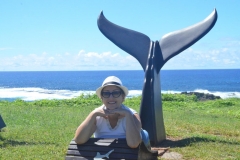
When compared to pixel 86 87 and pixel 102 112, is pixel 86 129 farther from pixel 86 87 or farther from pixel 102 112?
pixel 86 87

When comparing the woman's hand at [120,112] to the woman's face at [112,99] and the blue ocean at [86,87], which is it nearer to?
the woman's face at [112,99]

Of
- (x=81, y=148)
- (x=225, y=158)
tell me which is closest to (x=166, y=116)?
(x=225, y=158)

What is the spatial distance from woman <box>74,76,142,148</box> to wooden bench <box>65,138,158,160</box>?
0.06m

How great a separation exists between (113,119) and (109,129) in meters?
0.13

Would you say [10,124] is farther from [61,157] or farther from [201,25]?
[201,25]

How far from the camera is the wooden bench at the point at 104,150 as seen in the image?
3.98m

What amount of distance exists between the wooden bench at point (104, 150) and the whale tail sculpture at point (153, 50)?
11.7ft

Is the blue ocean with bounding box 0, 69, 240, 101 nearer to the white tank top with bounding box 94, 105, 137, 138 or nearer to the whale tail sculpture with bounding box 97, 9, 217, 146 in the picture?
the whale tail sculpture with bounding box 97, 9, 217, 146

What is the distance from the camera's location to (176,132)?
29.8 feet

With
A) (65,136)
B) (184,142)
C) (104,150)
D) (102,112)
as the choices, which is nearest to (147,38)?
(184,142)

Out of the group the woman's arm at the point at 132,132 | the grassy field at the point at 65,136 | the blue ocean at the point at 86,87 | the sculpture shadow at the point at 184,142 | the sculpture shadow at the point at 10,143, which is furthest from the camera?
the blue ocean at the point at 86,87

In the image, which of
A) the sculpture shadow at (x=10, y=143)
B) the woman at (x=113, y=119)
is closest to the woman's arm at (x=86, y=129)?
the woman at (x=113, y=119)

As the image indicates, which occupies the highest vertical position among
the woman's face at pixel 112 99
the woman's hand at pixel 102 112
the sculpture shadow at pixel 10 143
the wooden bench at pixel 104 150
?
the woman's face at pixel 112 99

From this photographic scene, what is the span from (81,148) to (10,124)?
21.8ft
